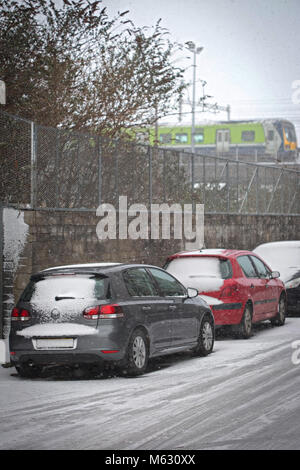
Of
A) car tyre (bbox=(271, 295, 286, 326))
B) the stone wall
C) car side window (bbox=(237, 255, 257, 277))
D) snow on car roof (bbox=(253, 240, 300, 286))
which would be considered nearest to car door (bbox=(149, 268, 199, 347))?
car side window (bbox=(237, 255, 257, 277))

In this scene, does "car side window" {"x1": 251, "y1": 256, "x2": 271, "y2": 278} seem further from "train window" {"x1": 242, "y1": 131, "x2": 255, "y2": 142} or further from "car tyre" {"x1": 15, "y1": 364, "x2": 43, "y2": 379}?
"train window" {"x1": 242, "y1": 131, "x2": 255, "y2": 142}

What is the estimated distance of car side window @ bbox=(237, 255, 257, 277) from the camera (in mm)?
15570

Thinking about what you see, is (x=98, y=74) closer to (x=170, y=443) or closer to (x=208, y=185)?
(x=208, y=185)

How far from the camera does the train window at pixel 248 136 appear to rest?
54.9 m

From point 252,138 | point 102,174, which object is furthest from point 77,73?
point 252,138

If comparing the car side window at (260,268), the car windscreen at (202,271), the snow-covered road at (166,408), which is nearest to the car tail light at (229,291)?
the car windscreen at (202,271)

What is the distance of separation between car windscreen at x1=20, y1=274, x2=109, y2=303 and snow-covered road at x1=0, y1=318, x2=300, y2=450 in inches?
39.8

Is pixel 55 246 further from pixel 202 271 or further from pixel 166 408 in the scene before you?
pixel 166 408

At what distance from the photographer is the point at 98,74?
22.0 meters

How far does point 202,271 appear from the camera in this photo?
48.6 feet

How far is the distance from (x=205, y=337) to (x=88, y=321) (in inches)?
117

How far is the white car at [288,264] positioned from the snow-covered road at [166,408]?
6123mm

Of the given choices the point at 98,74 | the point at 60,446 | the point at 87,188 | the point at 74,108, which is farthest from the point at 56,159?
the point at 60,446

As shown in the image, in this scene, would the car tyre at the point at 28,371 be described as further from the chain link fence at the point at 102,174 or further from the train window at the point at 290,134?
the train window at the point at 290,134
